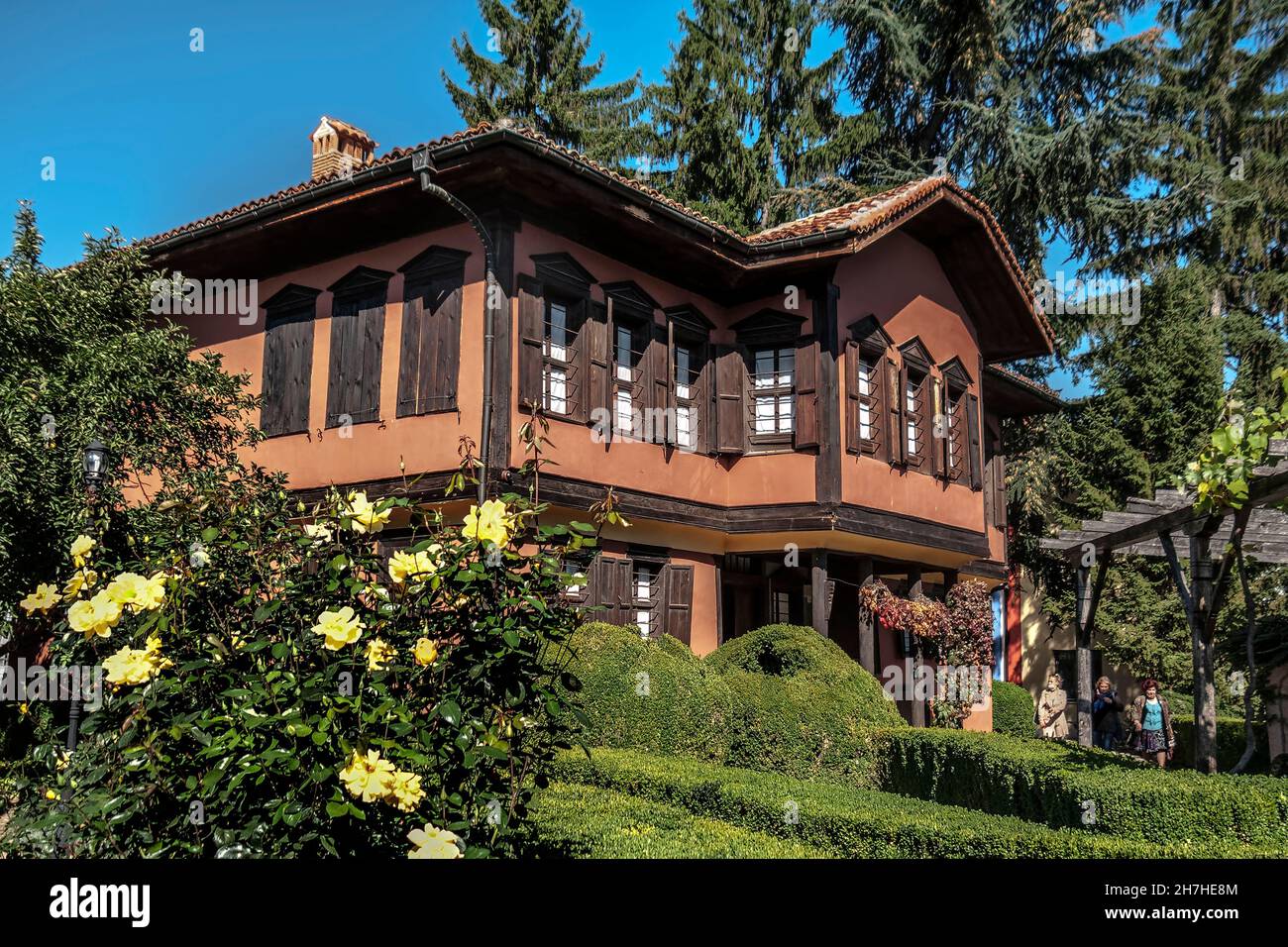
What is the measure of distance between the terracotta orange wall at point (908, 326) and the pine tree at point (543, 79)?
44.8 feet

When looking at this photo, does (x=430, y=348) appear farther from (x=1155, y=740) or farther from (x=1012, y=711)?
(x=1012, y=711)

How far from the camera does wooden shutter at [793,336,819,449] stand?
13570 mm

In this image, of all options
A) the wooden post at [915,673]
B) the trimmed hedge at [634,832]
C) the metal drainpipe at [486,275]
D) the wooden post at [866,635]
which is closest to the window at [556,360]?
the metal drainpipe at [486,275]

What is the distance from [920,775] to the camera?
33.4 feet

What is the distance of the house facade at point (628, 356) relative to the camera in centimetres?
1156

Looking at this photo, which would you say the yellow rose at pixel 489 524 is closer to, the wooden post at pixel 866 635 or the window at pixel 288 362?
the window at pixel 288 362

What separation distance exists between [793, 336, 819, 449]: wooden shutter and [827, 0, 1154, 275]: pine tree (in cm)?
1267

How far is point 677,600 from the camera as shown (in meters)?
13.7

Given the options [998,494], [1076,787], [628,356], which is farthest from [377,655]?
[998,494]

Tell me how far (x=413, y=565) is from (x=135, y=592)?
0.97 m

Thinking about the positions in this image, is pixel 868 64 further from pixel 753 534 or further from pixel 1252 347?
pixel 753 534
